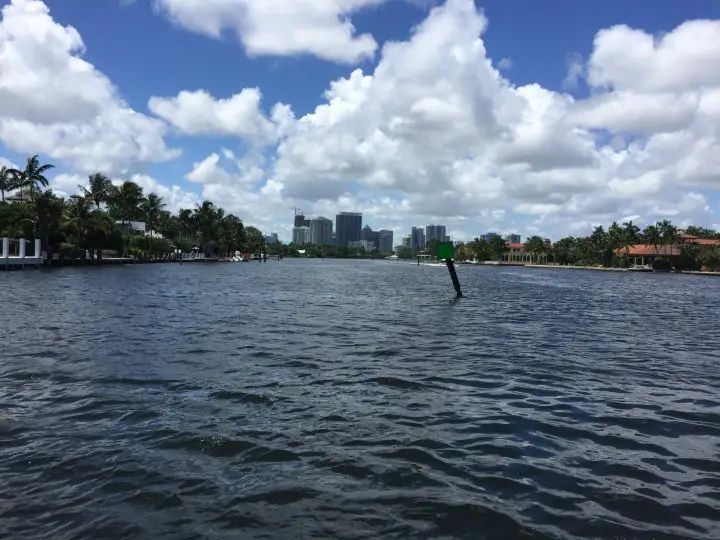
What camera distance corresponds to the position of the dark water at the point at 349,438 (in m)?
7.44

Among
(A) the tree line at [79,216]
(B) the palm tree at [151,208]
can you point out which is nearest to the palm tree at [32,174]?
(A) the tree line at [79,216]

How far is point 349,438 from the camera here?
1056 centimetres

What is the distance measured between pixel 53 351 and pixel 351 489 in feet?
49.1

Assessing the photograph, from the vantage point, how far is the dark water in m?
7.44

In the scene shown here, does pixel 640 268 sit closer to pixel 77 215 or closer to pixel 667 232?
pixel 667 232

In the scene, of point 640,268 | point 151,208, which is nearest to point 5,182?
point 151,208

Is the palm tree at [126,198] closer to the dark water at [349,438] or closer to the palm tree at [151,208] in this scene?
the palm tree at [151,208]

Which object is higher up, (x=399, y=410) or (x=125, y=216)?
(x=125, y=216)

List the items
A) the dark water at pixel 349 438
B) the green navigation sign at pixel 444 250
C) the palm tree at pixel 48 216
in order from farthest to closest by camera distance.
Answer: the palm tree at pixel 48 216
the green navigation sign at pixel 444 250
the dark water at pixel 349 438

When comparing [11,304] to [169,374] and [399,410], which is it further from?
A: [399,410]

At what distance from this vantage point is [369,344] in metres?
22.6

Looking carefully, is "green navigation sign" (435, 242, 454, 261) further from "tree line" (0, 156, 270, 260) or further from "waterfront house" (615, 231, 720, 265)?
"waterfront house" (615, 231, 720, 265)

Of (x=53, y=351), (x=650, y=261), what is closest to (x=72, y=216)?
(x=53, y=351)

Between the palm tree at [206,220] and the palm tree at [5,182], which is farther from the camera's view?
the palm tree at [206,220]
